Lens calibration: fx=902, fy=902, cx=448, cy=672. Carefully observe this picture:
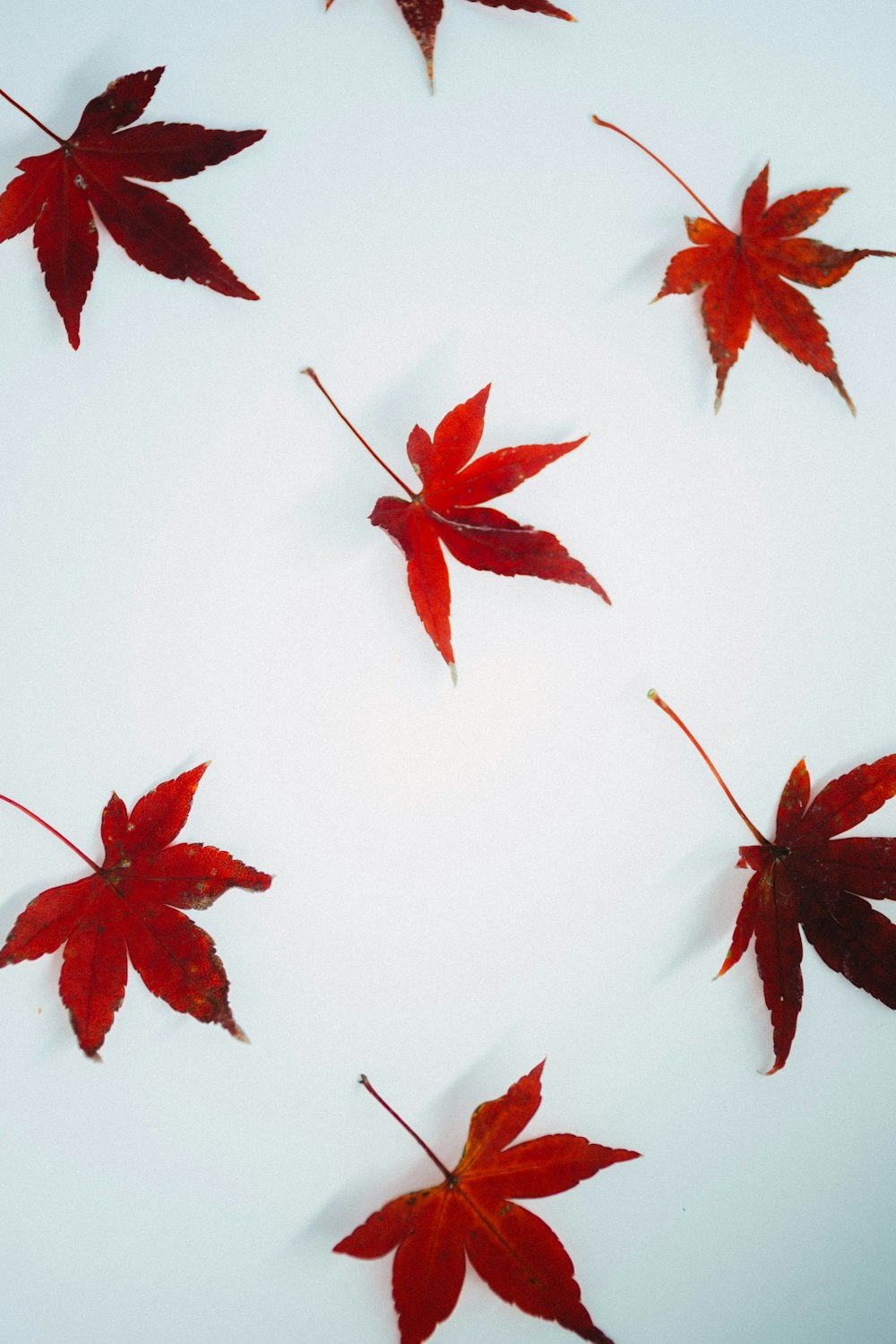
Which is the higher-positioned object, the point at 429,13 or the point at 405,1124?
the point at 429,13

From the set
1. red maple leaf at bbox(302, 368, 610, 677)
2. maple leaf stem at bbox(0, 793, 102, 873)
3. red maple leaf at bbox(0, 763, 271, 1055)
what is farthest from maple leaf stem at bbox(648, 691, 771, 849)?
maple leaf stem at bbox(0, 793, 102, 873)

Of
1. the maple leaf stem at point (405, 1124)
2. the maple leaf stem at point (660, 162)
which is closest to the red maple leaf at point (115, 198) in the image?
the maple leaf stem at point (405, 1124)

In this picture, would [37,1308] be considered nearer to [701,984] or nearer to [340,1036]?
[340,1036]

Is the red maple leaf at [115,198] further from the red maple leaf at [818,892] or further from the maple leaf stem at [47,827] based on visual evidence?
the red maple leaf at [818,892]

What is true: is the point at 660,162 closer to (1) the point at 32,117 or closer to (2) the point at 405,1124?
(1) the point at 32,117

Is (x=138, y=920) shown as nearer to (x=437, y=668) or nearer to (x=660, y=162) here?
(x=437, y=668)

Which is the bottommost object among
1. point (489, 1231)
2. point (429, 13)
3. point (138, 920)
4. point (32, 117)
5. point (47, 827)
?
point (489, 1231)

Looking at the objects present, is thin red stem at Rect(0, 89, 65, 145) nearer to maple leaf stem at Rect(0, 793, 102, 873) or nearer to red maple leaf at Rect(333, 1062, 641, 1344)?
maple leaf stem at Rect(0, 793, 102, 873)

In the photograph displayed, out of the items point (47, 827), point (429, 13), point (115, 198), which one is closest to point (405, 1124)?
point (47, 827)
